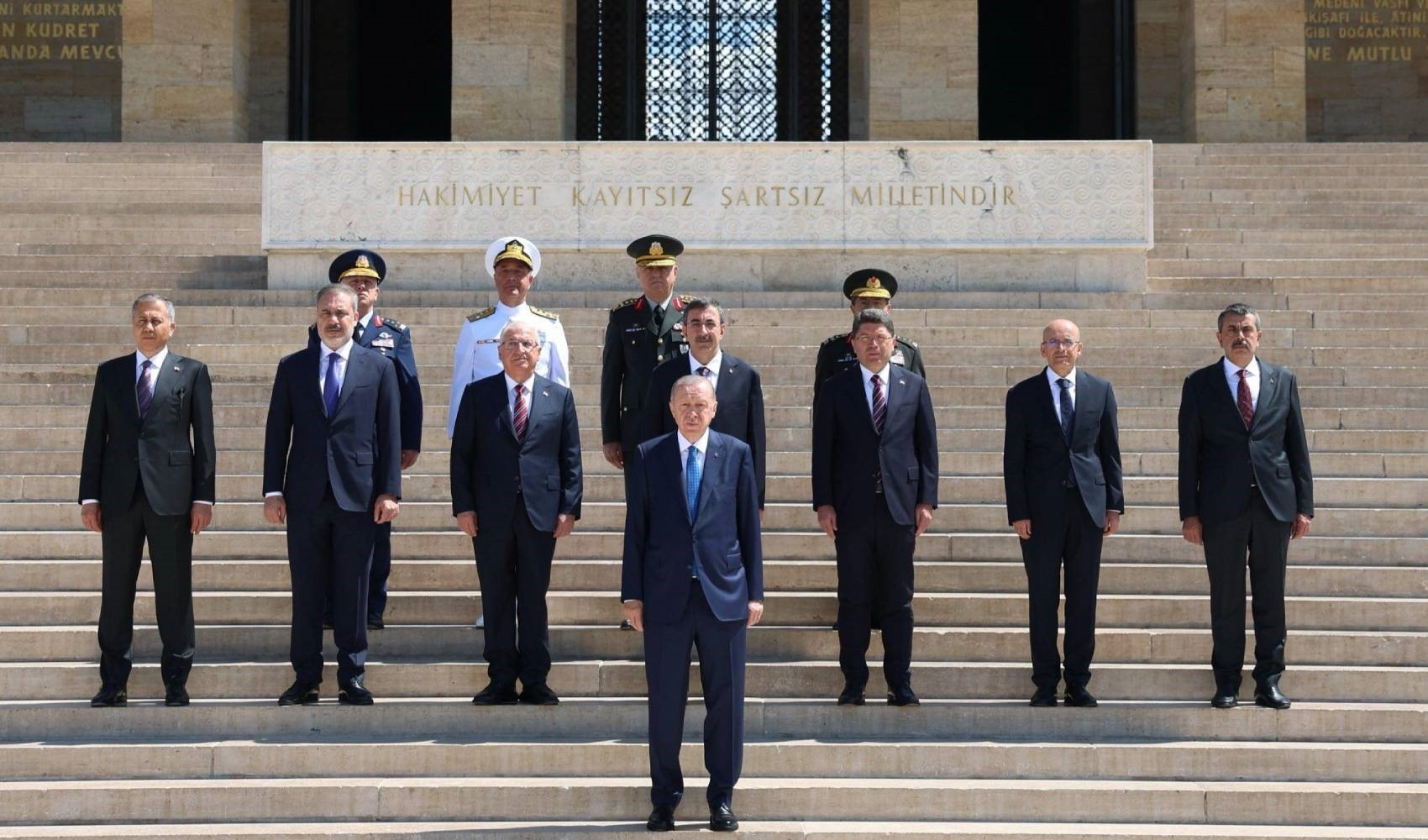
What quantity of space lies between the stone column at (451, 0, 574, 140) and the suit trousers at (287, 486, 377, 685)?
1305 centimetres

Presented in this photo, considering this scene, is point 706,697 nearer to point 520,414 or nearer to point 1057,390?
point 520,414

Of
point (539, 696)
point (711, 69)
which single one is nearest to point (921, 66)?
point (711, 69)

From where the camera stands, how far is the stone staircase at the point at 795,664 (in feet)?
23.2

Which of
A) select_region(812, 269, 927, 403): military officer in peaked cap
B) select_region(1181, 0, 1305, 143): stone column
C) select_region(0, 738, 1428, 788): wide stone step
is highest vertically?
select_region(1181, 0, 1305, 143): stone column

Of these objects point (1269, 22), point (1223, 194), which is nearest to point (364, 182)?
point (1223, 194)

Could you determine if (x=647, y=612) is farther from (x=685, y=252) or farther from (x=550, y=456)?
(x=685, y=252)

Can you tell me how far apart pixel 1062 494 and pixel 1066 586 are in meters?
0.41

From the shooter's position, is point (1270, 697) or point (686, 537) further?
point (1270, 697)

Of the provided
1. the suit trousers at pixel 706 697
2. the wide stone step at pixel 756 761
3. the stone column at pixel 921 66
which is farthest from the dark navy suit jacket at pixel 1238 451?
the stone column at pixel 921 66

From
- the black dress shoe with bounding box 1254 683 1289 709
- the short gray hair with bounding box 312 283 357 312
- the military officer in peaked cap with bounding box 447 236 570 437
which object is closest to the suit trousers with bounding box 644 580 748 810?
the military officer in peaked cap with bounding box 447 236 570 437

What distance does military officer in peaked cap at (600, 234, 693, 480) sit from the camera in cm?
814

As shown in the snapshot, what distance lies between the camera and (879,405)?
7805 mm

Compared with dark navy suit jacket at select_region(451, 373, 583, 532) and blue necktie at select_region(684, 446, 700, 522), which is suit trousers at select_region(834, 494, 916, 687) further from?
dark navy suit jacket at select_region(451, 373, 583, 532)

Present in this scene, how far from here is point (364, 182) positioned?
13594 millimetres
